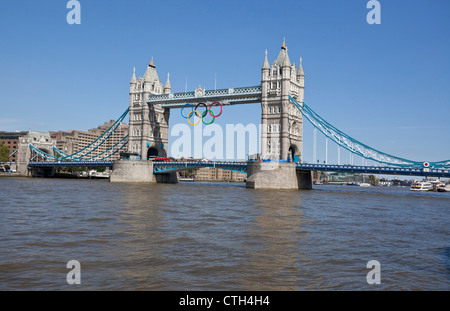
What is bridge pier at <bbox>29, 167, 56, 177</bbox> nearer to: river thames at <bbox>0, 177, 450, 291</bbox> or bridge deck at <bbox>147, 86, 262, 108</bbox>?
bridge deck at <bbox>147, 86, 262, 108</bbox>

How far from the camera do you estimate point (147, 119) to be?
84.7 meters

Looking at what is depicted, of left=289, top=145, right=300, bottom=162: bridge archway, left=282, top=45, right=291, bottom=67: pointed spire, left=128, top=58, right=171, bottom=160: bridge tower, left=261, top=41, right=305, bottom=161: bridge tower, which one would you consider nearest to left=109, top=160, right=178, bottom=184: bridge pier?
left=128, top=58, right=171, bottom=160: bridge tower

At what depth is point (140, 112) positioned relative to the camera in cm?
8681

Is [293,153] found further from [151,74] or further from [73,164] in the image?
[73,164]

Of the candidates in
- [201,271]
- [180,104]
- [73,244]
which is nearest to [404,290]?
[201,271]

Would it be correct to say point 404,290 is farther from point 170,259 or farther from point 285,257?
point 170,259

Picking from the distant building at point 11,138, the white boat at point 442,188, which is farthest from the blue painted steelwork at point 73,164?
the white boat at point 442,188

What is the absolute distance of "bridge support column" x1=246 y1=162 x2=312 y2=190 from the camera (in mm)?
58031

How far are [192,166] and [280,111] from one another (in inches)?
753

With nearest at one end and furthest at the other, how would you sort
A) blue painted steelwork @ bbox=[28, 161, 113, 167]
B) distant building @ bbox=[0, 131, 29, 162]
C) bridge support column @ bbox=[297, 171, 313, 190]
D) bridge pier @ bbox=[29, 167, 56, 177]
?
bridge support column @ bbox=[297, 171, 313, 190] < blue painted steelwork @ bbox=[28, 161, 113, 167] < bridge pier @ bbox=[29, 167, 56, 177] < distant building @ bbox=[0, 131, 29, 162]

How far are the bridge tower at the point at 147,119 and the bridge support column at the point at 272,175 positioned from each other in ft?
106

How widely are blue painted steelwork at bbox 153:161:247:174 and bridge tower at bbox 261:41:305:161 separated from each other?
175 inches

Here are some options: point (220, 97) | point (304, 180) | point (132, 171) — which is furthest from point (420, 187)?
point (132, 171)

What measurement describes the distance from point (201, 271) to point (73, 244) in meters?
5.02
